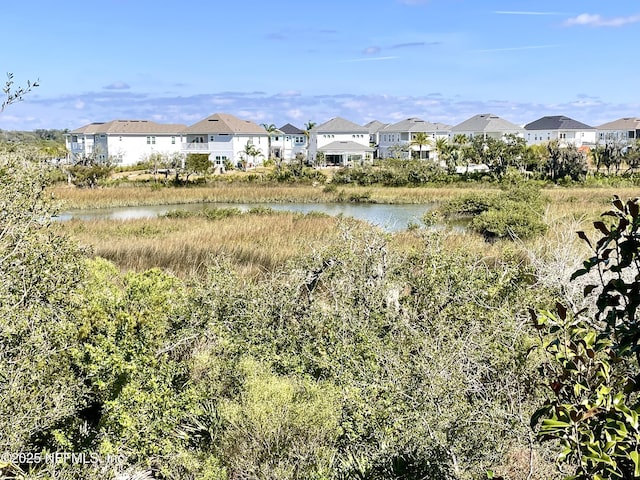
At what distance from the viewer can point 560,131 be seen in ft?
307

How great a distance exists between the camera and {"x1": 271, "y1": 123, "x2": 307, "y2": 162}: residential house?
81250 millimetres

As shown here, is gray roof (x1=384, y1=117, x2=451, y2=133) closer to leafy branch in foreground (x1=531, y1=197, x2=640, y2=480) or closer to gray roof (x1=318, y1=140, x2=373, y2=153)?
gray roof (x1=318, y1=140, x2=373, y2=153)

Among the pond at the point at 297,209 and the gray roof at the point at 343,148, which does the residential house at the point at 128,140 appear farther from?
the pond at the point at 297,209

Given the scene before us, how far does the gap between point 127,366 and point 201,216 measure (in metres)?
21.8

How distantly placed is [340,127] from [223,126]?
1773 cm

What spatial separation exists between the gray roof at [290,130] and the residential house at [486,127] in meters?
21.8

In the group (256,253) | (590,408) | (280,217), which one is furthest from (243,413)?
(280,217)

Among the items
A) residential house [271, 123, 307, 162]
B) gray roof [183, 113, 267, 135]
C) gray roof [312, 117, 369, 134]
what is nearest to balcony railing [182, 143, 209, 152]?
gray roof [183, 113, 267, 135]

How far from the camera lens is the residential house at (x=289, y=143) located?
8125cm

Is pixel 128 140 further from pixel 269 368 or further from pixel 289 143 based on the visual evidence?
pixel 269 368

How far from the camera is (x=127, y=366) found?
18.9ft

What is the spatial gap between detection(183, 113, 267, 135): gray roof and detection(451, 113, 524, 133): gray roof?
3032 centimetres

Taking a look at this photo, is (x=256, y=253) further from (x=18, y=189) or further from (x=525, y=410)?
(x=525, y=410)

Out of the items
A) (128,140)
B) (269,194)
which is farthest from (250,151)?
(269,194)
